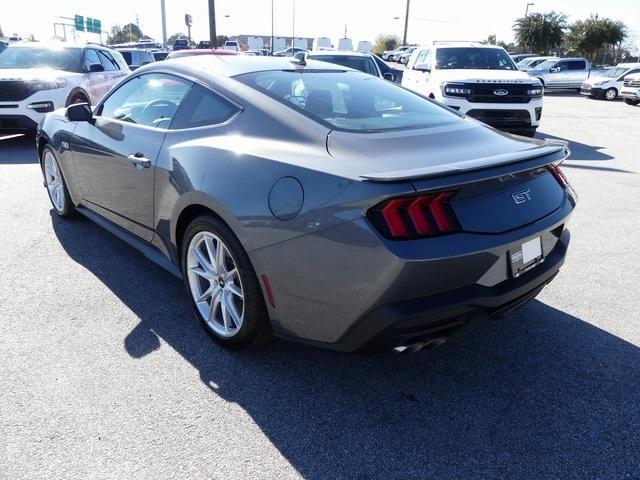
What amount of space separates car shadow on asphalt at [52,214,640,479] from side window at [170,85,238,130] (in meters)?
1.20

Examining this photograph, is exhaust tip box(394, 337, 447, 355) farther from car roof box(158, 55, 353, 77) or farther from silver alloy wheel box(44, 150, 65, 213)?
silver alloy wheel box(44, 150, 65, 213)

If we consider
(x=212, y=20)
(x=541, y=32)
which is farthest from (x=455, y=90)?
(x=541, y=32)

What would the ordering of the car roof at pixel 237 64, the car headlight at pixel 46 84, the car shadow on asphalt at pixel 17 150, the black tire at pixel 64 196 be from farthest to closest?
the car headlight at pixel 46 84 → the car shadow on asphalt at pixel 17 150 → the black tire at pixel 64 196 → the car roof at pixel 237 64

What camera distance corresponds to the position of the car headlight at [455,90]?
9.35m

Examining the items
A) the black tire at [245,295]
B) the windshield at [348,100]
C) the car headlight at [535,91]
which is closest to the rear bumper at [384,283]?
the black tire at [245,295]

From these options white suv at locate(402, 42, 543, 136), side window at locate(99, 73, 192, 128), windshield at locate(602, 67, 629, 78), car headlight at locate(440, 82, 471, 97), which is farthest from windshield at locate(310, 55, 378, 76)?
windshield at locate(602, 67, 629, 78)

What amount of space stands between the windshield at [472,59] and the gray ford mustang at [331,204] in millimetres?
7961

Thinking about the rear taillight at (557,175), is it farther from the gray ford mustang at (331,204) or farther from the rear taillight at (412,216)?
the rear taillight at (412,216)

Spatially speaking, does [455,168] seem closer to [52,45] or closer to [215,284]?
[215,284]

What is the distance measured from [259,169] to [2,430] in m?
1.61

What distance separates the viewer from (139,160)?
126 inches

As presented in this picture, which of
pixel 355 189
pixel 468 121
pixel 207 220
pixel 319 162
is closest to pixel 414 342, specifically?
pixel 355 189

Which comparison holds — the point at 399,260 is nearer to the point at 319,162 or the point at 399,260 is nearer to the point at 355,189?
the point at 355,189

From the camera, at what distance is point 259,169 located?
244cm
